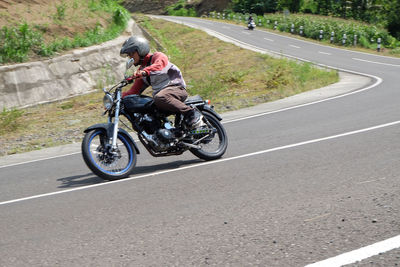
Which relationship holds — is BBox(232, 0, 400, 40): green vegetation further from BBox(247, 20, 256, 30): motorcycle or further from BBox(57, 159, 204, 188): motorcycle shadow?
BBox(57, 159, 204, 188): motorcycle shadow

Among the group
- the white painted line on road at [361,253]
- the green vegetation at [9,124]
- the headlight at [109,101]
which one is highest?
the headlight at [109,101]

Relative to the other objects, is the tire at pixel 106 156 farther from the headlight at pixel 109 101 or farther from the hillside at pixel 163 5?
the hillside at pixel 163 5

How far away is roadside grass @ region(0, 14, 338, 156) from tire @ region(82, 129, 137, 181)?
436 centimetres

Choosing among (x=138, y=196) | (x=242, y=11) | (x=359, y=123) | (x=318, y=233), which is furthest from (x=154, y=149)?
(x=242, y=11)

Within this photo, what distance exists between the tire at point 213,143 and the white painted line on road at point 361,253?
155 inches

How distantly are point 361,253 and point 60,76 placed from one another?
15684mm

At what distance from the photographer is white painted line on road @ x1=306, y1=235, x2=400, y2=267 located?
355cm

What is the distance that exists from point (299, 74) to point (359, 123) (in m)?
10.2

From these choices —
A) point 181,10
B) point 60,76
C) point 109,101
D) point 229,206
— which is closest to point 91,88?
point 60,76

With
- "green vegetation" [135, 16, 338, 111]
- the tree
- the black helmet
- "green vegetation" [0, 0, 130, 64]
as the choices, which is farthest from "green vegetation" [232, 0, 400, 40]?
the black helmet

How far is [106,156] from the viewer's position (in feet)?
22.5

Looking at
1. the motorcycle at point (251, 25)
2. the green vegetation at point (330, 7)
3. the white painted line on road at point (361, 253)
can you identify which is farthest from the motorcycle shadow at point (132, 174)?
the green vegetation at point (330, 7)

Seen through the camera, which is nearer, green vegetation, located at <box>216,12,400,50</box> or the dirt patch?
the dirt patch

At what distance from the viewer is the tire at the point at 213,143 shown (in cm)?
758
